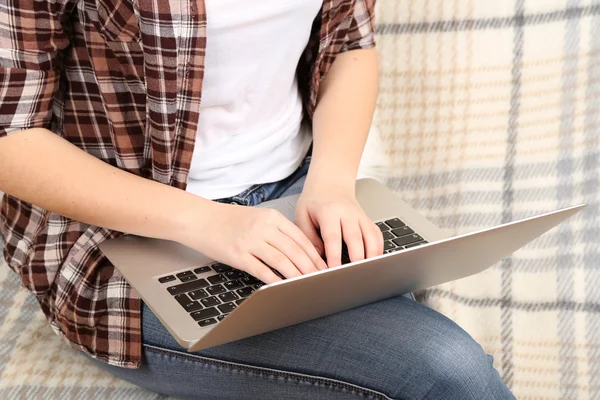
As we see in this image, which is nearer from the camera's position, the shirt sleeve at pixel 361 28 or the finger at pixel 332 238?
the finger at pixel 332 238

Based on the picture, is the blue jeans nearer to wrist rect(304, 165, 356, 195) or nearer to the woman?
the woman

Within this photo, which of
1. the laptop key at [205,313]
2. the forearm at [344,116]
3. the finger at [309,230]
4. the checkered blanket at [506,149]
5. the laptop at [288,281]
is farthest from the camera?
the checkered blanket at [506,149]

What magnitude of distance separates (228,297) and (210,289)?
0.02 metres

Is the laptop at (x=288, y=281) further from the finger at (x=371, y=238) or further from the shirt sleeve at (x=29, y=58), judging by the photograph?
the shirt sleeve at (x=29, y=58)

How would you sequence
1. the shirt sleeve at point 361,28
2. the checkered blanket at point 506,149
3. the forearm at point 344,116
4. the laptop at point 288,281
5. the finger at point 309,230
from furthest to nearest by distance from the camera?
1. the checkered blanket at point 506,149
2. the shirt sleeve at point 361,28
3. the forearm at point 344,116
4. the finger at point 309,230
5. the laptop at point 288,281

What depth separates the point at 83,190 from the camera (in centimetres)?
93

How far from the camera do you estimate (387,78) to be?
143cm

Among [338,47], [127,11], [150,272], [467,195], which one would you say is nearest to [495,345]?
[467,195]

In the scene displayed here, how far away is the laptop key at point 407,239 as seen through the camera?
1007 millimetres

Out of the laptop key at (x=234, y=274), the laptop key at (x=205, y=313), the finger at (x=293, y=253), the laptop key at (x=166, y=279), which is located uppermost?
the finger at (x=293, y=253)

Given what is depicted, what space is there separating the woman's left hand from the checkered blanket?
350 mm

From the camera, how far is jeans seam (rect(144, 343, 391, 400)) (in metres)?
0.91

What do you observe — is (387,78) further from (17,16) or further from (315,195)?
(17,16)

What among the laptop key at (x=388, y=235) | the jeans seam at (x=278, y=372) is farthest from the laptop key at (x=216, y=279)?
the laptop key at (x=388, y=235)
